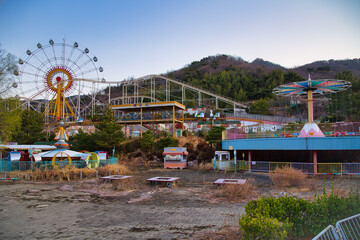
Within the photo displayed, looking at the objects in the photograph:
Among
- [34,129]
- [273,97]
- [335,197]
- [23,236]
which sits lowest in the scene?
[23,236]

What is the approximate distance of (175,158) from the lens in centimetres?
2872

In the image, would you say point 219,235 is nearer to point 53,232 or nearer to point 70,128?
point 53,232

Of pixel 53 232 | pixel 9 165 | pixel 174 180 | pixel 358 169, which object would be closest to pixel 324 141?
pixel 358 169

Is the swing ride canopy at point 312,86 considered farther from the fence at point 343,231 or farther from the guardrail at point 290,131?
the fence at point 343,231

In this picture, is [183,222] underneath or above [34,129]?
underneath

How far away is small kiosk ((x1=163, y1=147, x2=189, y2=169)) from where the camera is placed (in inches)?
1120

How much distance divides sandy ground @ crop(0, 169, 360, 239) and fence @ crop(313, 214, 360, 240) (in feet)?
11.9

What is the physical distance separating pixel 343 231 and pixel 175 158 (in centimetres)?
2373

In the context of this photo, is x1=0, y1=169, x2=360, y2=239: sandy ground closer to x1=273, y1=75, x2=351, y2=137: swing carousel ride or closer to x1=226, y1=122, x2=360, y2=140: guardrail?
x1=273, y1=75, x2=351, y2=137: swing carousel ride

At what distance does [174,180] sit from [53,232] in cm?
937

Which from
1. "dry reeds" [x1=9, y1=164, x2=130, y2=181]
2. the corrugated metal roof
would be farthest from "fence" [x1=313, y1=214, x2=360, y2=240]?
"dry reeds" [x1=9, y1=164, x2=130, y2=181]

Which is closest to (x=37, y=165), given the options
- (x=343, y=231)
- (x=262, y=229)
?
(x=262, y=229)

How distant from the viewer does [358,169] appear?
19.2 m

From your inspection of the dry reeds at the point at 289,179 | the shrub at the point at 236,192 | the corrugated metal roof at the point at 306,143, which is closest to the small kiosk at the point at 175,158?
the corrugated metal roof at the point at 306,143
